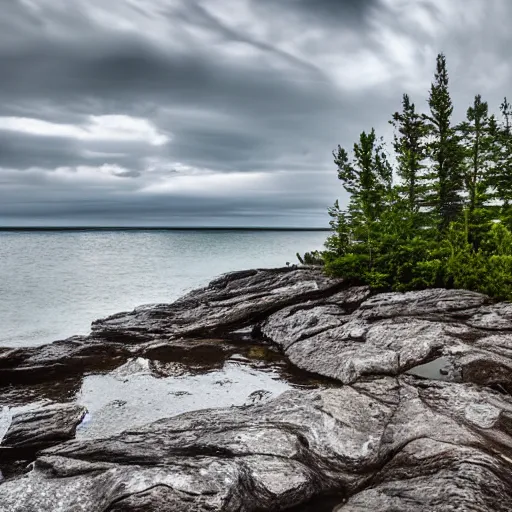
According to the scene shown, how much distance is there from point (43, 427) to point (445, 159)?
3158cm

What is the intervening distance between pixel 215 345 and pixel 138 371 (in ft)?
10.7

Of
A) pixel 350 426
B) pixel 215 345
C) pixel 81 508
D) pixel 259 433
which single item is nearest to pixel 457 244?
pixel 215 345

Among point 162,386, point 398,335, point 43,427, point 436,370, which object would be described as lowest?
point 162,386

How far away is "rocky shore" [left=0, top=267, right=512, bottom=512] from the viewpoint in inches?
214

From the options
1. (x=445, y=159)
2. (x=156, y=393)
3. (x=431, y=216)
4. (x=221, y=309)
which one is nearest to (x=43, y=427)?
(x=156, y=393)

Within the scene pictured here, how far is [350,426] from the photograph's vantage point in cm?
733

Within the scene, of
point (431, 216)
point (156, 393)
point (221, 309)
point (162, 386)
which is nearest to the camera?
point (156, 393)

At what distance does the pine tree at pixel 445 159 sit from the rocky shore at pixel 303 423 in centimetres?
1858

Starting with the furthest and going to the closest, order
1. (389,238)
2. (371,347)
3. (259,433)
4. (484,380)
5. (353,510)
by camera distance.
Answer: (389,238) → (371,347) → (484,380) → (259,433) → (353,510)

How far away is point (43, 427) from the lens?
840 cm

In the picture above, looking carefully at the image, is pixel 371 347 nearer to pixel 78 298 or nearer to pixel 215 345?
pixel 215 345

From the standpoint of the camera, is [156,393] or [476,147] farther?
[476,147]

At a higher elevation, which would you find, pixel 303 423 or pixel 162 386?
pixel 303 423

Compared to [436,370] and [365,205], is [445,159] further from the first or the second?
[436,370]
